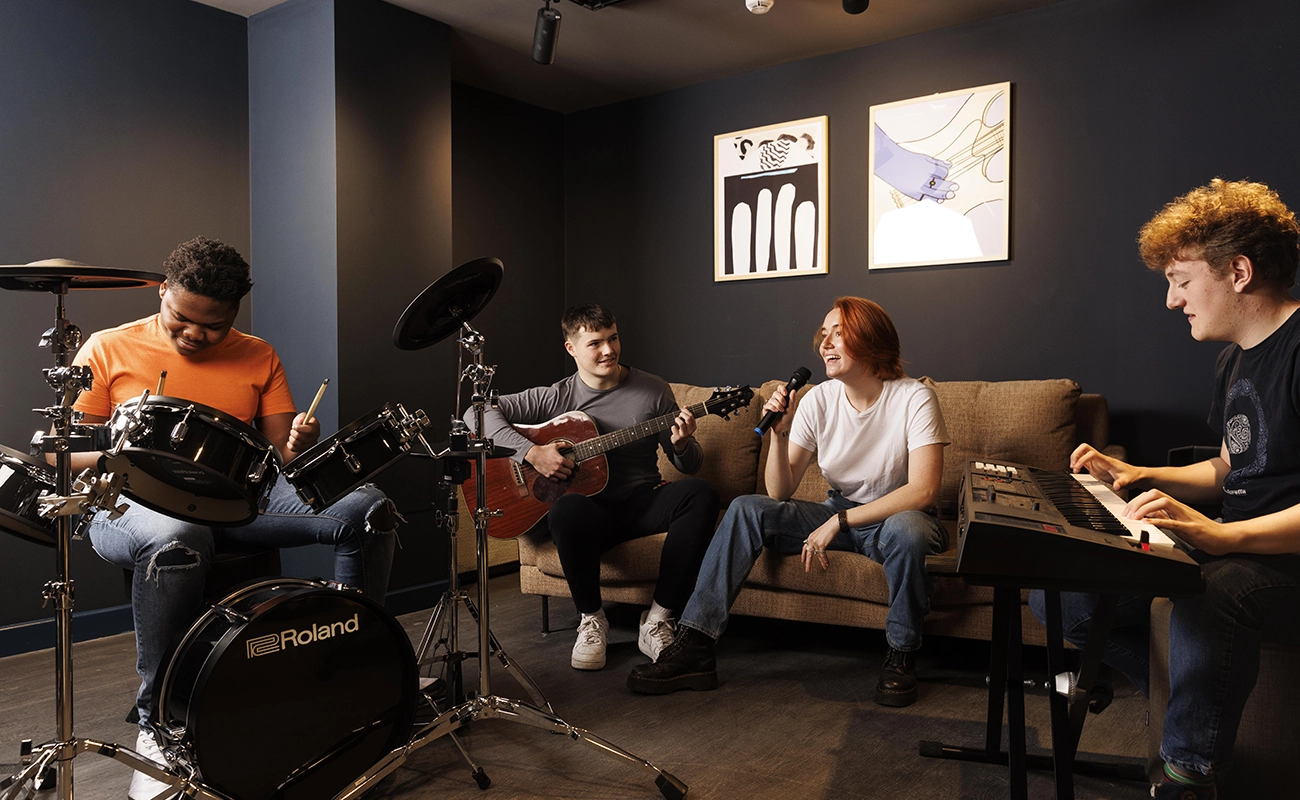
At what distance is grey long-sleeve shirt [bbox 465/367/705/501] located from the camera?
10.2 feet

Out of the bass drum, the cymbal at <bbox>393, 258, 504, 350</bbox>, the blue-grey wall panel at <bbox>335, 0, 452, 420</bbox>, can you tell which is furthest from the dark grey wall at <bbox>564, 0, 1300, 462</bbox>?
the bass drum

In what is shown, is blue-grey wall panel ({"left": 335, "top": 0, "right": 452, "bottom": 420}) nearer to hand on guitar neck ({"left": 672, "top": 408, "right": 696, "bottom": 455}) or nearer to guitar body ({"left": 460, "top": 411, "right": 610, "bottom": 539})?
guitar body ({"left": 460, "top": 411, "right": 610, "bottom": 539})

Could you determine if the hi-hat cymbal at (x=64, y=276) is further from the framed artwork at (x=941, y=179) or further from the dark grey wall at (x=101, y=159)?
the framed artwork at (x=941, y=179)

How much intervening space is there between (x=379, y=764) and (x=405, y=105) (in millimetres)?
2750

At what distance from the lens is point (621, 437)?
2965 millimetres

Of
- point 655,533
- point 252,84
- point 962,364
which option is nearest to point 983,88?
point 962,364

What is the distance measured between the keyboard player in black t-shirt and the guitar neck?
1.35 meters

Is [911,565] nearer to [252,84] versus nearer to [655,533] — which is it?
[655,533]

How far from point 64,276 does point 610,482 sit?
1891 millimetres

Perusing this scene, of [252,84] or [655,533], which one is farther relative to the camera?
[252,84]

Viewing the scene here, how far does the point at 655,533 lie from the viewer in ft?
9.83

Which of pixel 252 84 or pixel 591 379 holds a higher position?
pixel 252 84

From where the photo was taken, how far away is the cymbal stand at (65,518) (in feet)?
4.86

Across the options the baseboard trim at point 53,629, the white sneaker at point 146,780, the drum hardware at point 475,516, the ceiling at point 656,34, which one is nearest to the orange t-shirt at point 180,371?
the drum hardware at point 475,516
